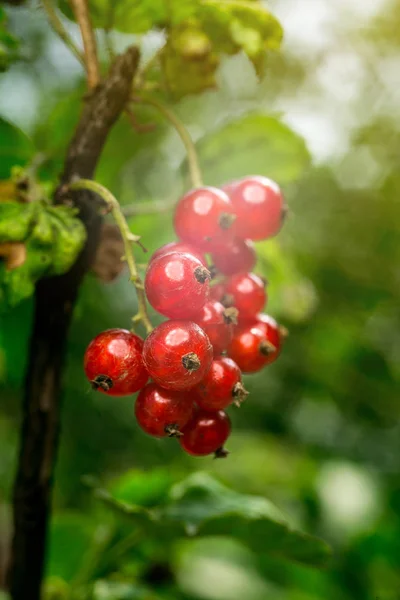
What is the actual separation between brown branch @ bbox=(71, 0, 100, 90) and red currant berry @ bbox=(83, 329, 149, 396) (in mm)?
486

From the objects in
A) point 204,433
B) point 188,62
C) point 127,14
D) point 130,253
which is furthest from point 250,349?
point 127,14

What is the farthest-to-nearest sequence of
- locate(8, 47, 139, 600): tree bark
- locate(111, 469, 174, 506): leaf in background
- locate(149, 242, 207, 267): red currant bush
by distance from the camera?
locate(111, 469, 174, 506): leaf in background < locate(8, 47, 139, 600): tree bark < locate(149, 242, 207, 267): red currant bush

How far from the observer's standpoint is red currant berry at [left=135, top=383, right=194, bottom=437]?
2.83ft

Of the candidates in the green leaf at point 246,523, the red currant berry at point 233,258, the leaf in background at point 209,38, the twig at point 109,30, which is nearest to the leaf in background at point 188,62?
the leaf in background at point 209,38

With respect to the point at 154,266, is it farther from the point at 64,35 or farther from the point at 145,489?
the point at 145,489

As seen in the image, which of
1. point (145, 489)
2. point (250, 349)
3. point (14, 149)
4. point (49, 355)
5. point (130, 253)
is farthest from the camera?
point (145, 489)

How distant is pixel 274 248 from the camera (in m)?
1.76

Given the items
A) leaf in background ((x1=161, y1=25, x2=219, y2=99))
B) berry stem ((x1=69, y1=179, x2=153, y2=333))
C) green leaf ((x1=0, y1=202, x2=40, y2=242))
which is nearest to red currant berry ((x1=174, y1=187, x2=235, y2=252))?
berry stem ((x1=69, y1=179, x2=153, y2=333))

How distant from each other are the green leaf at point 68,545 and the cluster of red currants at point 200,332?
3.36 ft

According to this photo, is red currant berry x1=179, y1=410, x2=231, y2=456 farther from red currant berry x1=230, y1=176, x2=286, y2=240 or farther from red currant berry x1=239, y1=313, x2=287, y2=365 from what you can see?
red currant berry x1=230, y1=176, x2=286, y2=240

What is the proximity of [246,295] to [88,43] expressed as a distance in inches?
21.6

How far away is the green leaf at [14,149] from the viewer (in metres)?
1.36

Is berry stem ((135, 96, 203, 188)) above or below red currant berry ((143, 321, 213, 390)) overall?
above

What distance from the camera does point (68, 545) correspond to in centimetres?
182
